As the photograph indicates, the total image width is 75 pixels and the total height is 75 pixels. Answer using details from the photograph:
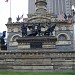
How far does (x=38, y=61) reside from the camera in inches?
1507

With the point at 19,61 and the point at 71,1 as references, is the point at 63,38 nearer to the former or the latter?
the point at 19,61

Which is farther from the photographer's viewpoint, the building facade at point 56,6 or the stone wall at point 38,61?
the building facade at point 56,6

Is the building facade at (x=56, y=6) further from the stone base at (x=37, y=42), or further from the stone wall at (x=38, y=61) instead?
the stone wall at (x=38, y=61)

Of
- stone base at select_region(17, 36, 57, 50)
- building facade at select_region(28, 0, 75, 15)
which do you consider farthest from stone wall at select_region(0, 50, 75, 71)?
building facade at select_region(28, 0, 75, 15)

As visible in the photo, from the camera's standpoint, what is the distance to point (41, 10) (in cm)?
8131

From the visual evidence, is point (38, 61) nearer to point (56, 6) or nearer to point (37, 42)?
point (37, 42)

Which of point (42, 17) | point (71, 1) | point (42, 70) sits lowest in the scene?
point (42, 70)

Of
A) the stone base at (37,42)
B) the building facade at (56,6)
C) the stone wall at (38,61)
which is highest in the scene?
the building facade at (56,6)

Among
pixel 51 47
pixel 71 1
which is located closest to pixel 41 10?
pixel 51 47

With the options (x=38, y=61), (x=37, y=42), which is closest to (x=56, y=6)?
(x=37, y=42)

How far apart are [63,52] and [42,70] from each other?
15.0 feet

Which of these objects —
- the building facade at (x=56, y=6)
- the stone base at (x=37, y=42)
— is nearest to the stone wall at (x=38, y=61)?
the stone base at (x=37, y=42)

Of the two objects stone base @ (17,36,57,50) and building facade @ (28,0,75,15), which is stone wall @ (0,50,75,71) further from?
building facade @ (28,0,75,15)

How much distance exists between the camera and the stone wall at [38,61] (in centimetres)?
3747
